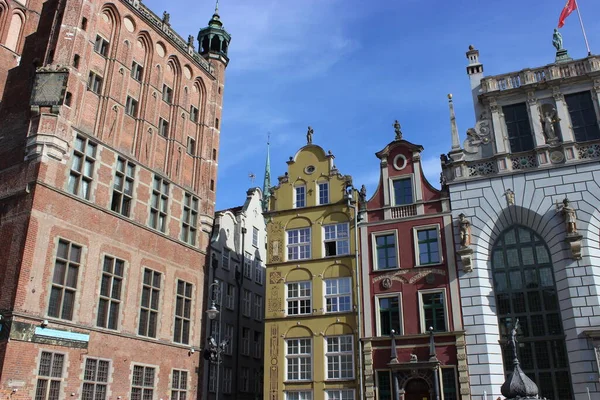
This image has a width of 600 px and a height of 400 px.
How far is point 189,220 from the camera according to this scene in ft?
103

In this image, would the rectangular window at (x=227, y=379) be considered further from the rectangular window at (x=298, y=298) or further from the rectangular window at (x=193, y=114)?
the rectangular window at (x=193, y=114)

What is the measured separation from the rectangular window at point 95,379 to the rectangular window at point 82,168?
7.27m

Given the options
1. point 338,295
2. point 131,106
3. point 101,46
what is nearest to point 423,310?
point 338,295

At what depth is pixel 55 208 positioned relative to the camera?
23.1m

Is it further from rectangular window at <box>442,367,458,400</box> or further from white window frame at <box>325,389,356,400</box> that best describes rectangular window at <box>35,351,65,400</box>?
rectangular window at <box>442,367,458,400</box>

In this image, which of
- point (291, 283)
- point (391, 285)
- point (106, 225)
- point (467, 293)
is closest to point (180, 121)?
point (106, 225)

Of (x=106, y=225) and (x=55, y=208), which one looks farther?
(x=106, y=225)

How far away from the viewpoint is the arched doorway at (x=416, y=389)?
2609 centimetres

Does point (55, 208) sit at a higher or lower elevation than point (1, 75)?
lower

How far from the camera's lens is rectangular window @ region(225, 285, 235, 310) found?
3688 centimetres

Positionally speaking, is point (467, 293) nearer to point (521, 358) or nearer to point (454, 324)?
point (454, 324)

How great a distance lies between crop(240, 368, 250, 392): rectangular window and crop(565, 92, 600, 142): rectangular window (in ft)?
81.9

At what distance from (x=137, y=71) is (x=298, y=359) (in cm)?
1767

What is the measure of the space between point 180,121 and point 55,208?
36.1 ft
